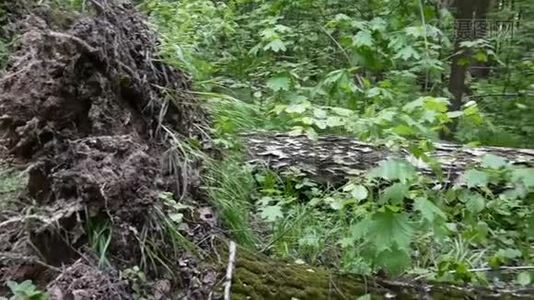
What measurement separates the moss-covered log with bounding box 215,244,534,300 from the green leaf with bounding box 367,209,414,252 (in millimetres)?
298

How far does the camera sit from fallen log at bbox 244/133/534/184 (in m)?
4.29

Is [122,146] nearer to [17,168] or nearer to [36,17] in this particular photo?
[17,168]

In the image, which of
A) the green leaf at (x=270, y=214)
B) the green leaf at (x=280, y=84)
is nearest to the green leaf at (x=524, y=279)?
the green leaf at (x=270, y=214)

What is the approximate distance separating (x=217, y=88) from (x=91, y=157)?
190 cm

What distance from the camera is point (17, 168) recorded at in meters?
2.43

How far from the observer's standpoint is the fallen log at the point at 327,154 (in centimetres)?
429

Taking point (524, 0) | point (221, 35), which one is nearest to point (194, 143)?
point (221, 35)

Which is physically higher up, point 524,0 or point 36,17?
point 36,17

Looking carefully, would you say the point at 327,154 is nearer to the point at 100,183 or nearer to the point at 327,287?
the point at 327,287

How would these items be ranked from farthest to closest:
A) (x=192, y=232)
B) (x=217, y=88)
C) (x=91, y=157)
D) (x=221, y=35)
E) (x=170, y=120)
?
1. (x=221, y=35)
2. (x=217, y=88)
3. (x=170, y=120)
4. (x=192, y=232)
5. (x=91, y=157)

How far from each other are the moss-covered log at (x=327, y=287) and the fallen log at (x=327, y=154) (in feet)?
5.85

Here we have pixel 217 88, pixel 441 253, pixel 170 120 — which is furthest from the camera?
pixel 217 88

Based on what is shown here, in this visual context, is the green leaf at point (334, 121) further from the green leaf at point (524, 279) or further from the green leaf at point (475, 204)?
the green leaf at point (524, 279)

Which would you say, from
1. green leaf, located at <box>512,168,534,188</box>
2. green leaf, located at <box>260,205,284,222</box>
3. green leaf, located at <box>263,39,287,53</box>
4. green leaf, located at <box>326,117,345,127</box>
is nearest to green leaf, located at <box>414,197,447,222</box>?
green leaf, located at <box>512,168,534,188</box>
